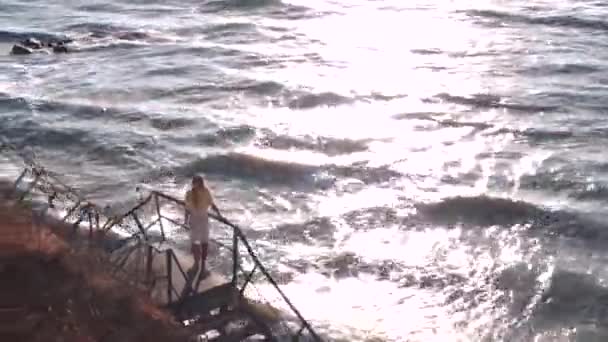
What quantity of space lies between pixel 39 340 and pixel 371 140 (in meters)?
16.3

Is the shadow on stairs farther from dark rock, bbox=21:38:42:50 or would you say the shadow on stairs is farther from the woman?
dark rock, bbox=21:38:42:50

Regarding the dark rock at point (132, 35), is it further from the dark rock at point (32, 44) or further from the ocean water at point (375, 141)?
the dark rock at point (32, 44)

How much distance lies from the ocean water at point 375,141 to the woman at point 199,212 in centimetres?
274

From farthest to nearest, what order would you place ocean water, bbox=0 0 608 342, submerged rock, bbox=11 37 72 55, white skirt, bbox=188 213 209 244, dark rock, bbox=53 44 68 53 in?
dark rock, bbox=53 44 68 53 < submerged rock, bbox=11 37 72 55 < ocean water, bbox=0 0 608 342 < white skirt, bbox=188 213 209 244

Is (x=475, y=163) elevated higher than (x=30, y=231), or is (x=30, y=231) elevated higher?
(x=30, y=231)

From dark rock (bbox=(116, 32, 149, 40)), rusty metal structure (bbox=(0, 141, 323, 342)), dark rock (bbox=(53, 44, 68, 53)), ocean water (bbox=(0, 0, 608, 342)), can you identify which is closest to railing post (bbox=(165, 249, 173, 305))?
rusty metal structure (bbox=(0, 141, 323, 342))

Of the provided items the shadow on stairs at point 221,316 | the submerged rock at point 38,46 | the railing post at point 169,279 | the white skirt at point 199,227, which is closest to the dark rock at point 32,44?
the submerged rock at point 38,46

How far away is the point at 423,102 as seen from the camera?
3028 centimetres

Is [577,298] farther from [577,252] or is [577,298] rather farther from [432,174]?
[432,174]

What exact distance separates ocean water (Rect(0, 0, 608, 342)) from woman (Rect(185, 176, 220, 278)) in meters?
2.74

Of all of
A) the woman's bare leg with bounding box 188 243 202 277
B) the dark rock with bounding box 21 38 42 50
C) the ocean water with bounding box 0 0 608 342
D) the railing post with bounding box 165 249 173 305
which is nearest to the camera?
the railing post with bounding box 165 249 173 305

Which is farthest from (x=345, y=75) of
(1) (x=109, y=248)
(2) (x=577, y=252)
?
(1) (x=109, y=248)

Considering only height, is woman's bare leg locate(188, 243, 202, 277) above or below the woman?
below

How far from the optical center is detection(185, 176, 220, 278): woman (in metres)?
14.0
